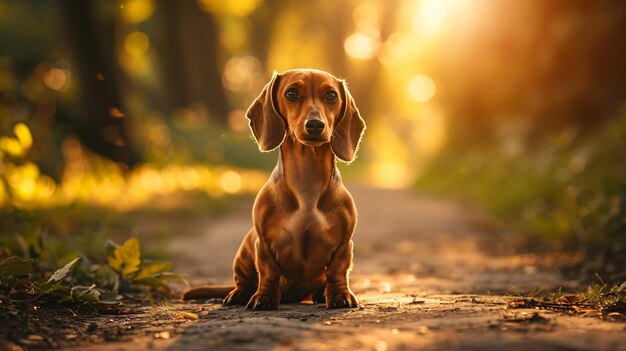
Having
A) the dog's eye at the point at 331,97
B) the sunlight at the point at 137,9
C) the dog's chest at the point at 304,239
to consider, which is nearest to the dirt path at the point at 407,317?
the dog's chest at the point at 304,239

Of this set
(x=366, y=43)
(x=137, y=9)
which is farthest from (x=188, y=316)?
(x=366, y=43)

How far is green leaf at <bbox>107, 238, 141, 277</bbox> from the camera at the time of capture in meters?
5.02

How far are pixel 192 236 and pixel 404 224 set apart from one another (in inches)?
137

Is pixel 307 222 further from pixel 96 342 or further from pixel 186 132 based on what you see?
pixel 186 132

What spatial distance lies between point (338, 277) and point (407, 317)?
2.17 feet

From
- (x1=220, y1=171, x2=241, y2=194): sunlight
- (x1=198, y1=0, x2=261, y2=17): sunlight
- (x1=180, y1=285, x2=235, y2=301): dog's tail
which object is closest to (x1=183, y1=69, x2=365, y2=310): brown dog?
(x1=180, y1=285, x2=235, y2=301): dog's tail

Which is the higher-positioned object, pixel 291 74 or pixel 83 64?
pixel 83 64

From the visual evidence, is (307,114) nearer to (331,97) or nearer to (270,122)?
(331,97)

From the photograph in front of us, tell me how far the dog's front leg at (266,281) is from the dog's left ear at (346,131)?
2.24 ft

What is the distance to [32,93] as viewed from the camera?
14945mm

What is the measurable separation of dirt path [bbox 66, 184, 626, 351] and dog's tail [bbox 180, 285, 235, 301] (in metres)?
0.18

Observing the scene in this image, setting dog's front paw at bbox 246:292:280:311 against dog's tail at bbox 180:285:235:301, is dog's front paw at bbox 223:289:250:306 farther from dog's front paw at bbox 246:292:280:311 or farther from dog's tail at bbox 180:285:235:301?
dog's front paw at bbox 246:292:280:311

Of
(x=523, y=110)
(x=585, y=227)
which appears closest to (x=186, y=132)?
(x=523, y=110)

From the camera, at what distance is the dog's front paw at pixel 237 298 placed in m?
4.58
